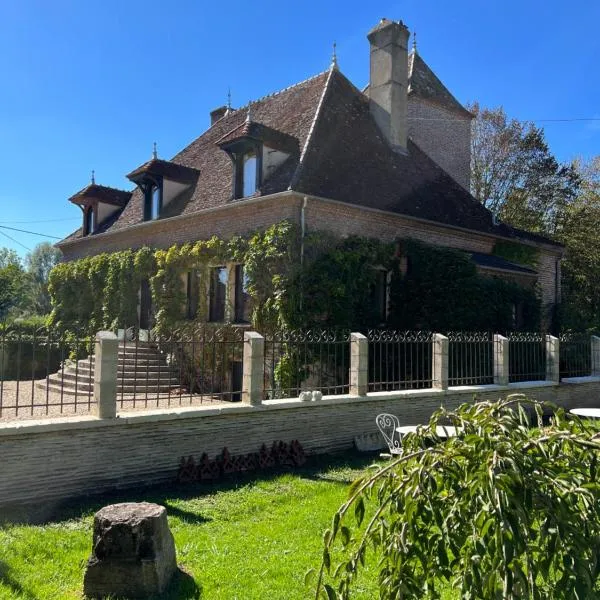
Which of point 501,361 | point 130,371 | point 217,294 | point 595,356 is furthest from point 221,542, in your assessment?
point 595,356

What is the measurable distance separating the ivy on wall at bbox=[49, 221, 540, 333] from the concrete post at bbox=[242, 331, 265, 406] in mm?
4853

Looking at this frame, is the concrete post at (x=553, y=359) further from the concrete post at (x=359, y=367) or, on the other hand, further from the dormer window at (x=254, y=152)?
the dormer window at (x=254, y=152)

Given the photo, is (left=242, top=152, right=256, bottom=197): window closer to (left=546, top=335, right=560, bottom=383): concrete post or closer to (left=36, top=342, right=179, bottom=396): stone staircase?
(left=36, top=342, right=179, bottom=396): stone staircase

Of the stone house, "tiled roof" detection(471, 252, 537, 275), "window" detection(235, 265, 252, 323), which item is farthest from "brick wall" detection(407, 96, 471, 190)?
"window" detection(235, 265, 252, 323)

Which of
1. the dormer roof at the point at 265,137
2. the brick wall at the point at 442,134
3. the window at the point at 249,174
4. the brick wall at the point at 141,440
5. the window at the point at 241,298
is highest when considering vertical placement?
the brick wall at the point at 442,134

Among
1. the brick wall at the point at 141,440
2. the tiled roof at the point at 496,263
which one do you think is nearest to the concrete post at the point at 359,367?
the brick wall at the point at 141,440

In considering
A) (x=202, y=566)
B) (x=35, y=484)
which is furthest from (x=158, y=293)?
(x=202, y=566)

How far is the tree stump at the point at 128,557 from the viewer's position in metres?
4.27

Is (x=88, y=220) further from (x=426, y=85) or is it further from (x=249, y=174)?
(x=426, y=85)

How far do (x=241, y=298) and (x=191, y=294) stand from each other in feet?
7.81

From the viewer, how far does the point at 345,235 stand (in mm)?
14867

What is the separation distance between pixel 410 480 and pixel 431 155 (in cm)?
2139

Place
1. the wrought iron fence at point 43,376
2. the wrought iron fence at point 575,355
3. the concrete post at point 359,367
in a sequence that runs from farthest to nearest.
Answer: the wrought iron fence at point 575,355, the concrete post at point 359,367, the wrought iron fence at point 43,376

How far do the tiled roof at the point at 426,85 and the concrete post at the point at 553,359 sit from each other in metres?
11.4
